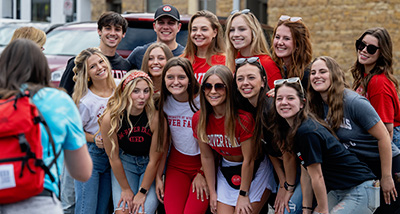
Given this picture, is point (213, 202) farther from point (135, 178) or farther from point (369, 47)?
point (369, 47)

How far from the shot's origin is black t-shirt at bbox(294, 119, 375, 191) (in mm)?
3738

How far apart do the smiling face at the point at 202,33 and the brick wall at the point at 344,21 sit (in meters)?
8.00

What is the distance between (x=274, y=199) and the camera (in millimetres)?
4504

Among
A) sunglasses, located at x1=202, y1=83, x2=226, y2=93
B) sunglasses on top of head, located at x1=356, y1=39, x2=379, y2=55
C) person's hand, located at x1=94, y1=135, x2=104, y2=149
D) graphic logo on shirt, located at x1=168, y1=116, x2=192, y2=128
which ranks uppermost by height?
sunglasses on top of head, located at x1=356, y1=39, x2=379, y2=55

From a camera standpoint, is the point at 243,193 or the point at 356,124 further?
the point at 243,193

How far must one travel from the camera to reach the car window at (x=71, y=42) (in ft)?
27.8

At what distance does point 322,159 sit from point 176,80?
138 centimetres

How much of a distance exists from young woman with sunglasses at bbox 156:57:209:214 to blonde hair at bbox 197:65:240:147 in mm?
253

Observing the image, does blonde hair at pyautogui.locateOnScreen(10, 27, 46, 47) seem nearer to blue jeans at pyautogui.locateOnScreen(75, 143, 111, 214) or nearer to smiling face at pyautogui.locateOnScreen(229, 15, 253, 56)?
blue jeans at pyautogui.locateOnScreen(75, 143, 111, 214)

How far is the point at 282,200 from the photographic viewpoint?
425 centimetres

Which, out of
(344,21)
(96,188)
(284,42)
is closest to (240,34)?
(284,42)

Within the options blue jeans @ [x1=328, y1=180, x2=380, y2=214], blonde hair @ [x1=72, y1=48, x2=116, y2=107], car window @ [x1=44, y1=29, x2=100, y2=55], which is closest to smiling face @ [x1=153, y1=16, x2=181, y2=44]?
blonde hair @ [x1=72, y1=48, x2=116, y2=107]

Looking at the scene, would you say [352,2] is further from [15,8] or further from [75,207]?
[15,8]

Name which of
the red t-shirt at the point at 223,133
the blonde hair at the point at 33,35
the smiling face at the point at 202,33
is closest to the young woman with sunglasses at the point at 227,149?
the red t-shirt at the point at 223,133
